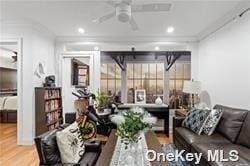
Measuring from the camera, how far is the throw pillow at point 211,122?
3848 mm

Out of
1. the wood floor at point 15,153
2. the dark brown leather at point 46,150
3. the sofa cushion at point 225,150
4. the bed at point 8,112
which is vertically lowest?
the wood floor at point 15,153

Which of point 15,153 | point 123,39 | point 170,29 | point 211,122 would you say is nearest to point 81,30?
point 123,39

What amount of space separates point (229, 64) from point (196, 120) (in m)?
1.29

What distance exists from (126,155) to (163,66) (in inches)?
284

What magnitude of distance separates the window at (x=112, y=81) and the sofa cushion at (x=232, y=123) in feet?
19.9

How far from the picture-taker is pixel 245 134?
3.23m

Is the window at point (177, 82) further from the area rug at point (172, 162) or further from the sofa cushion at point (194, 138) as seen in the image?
the sofa cushion at point (194, 138)

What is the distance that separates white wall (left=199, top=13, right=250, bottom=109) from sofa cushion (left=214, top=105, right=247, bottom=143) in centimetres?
28

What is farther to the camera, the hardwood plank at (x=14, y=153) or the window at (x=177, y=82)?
the window at (x=177, y=82)

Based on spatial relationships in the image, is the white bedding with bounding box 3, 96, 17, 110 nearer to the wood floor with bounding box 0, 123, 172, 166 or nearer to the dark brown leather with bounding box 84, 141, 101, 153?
the wood floor with bounding box 0, 123, 172, 166

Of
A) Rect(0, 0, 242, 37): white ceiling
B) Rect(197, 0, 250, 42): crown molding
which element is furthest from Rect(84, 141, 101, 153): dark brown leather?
Rect(197, 0, 250, 42): crown molding

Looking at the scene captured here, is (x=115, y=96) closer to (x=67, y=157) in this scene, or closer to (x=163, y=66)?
(x=163, y=66)

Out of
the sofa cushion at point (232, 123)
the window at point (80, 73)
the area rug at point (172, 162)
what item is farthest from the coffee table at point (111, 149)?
the window at point (80, 73)

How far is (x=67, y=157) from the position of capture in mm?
2281
